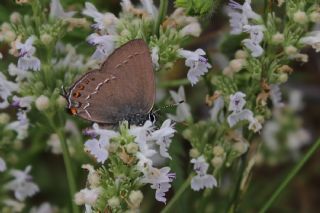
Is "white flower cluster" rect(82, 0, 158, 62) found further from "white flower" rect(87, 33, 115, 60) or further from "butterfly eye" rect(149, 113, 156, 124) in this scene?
"butterfly eye" rect(149, 113, 156, 124)

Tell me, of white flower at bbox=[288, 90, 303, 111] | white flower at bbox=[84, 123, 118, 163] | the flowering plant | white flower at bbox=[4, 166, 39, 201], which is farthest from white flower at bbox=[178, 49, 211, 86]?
white flower at bbox=[288, 90, 303, 111]

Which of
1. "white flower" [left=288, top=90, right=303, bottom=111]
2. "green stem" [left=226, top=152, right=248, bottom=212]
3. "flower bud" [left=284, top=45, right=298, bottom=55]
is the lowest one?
"white flower" [left=288, top=90, right=303, bottom=111]

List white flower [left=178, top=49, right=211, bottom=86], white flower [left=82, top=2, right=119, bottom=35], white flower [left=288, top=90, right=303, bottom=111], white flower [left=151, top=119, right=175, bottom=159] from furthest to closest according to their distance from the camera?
white flower [left=288, top=90, right=303, bottom=111], white flower [left=82, top=2, right=119, bottom=35], white flower [left=178, top=49, right=211, bottom=86], white flower [left=151, top=119, right=175, bottom=159]

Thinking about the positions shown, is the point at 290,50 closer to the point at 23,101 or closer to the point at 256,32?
the point at 256,32

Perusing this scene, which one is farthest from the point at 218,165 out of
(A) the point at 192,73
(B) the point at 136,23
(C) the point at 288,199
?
(C) the point at 288,199

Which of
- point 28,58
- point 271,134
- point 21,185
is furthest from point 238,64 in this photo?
point 271,134

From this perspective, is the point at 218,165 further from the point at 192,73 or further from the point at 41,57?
the point at 41,57

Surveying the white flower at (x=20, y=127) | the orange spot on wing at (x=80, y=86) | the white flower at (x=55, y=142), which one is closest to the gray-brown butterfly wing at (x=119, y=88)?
the orange spot on wing at (x=80, y=86)
